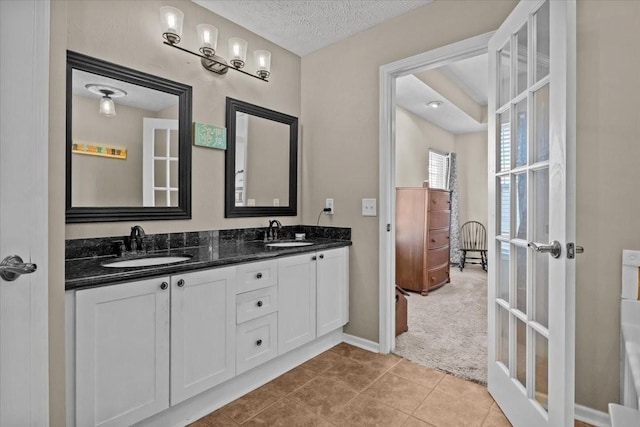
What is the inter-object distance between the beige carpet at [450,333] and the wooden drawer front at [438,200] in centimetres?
107

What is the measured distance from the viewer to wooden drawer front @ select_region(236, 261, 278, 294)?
1.86 m

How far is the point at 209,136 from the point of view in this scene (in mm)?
2279

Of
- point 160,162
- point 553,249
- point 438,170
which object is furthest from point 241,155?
point 438,170

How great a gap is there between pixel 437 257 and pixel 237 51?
11.0ft

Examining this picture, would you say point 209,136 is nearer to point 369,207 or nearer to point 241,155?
point 241,155

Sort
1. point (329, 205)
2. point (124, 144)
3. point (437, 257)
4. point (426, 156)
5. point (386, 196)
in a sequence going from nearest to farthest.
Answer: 1. point (124, 144)
2. point (386, 196)
3. point (329, 205)
4. point (437, 257)
5. point (426, 156)

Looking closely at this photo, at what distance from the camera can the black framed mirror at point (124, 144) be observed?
174 cm

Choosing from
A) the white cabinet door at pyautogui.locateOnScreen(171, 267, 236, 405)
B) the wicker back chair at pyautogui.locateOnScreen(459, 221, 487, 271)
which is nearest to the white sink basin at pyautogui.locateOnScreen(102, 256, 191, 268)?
the white cabinet door at pyautogui.locateOnScreen(171, 267, 236, 405)

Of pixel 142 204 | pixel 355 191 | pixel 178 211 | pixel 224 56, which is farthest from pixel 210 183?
pixel 355 191

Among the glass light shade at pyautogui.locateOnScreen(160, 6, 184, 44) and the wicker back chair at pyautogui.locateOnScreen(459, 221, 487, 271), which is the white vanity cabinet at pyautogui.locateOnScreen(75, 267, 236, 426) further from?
the wicker back chair at pyautogui.locateOnScreen(459, 221, 487, 271)

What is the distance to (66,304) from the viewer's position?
1.24 meters

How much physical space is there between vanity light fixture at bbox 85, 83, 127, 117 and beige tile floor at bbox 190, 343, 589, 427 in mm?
1748

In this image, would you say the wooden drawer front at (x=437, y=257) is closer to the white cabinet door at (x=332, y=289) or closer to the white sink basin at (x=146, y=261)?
the white cabinet door at (x=332, y=289)

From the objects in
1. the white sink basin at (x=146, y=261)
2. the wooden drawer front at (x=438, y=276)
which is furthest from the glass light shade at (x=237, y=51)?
the wooden drawer front at (x=438, y=276)
